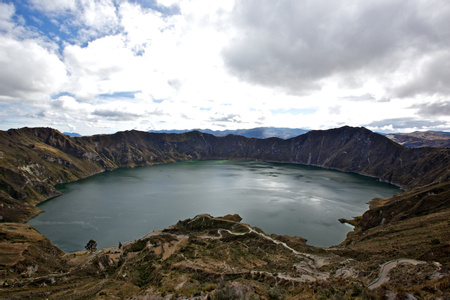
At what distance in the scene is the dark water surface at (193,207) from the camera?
8706cm

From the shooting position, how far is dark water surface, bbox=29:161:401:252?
87062 millimetres

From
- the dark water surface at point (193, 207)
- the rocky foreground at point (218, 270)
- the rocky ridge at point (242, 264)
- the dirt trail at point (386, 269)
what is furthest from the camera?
the dark water surface at point (193, 207)

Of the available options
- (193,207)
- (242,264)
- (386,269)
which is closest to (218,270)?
(242,264)

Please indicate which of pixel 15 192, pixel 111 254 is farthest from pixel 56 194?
pixel 111 254

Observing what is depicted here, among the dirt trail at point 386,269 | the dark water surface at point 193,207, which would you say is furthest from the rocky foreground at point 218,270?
the dark water surface at point 193,207

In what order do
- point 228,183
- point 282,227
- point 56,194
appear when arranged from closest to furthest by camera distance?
1. point 282,227
2. point 56,194
3. point 228,183

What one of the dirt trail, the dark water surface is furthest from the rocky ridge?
the dark water surface

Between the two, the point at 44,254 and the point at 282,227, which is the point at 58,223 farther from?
the point at 282,227

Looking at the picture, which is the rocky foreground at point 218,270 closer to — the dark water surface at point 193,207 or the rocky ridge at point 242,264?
the rocky ridge at point 242,264

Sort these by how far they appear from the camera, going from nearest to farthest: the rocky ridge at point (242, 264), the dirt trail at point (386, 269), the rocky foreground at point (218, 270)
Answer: the rocky foreground at point (218, 270) < the rocky ridge at point (242, 264) < the dirt trail at point (386, 269)

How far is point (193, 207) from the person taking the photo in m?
118

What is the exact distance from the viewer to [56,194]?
14400cm

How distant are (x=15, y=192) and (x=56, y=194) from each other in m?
22.4

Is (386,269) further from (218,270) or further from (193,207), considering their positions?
(193,207)
